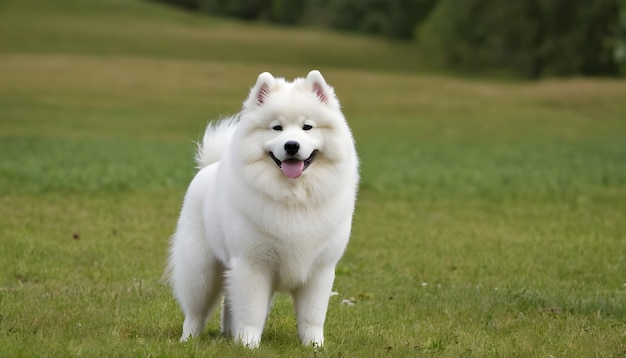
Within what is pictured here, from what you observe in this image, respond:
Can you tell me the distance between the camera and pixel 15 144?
25438 mm

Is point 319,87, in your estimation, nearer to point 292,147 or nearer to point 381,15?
point 292,147

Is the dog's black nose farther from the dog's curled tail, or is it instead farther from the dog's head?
the dog's curled tail

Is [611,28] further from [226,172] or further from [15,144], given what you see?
[226,172]

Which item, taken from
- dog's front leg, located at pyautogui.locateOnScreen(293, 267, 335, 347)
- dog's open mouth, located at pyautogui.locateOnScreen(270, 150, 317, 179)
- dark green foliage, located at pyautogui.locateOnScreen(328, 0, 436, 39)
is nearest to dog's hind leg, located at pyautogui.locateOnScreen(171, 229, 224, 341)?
dog's front leg, located at pyautogui.locateOnScreen(293, 267, 335, 347)

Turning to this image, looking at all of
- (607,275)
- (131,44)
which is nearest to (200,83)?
(131,44)

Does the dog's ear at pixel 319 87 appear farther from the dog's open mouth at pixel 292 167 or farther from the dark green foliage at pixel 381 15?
the dark green foliage at pixel 381 15

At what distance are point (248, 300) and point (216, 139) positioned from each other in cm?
150

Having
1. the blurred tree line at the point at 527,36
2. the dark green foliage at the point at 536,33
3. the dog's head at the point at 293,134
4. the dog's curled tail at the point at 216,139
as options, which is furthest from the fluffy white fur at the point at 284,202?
the dark green foliage at the point at 536,33

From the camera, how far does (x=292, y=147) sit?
Answer: 5863 millimetres

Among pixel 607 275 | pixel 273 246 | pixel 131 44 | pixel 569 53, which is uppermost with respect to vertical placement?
pixel 273 246

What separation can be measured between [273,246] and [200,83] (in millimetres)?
41664

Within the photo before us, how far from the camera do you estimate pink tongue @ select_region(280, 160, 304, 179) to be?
596cm

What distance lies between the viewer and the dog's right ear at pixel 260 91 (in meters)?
6.13

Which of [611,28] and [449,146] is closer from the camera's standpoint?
[449,146]
